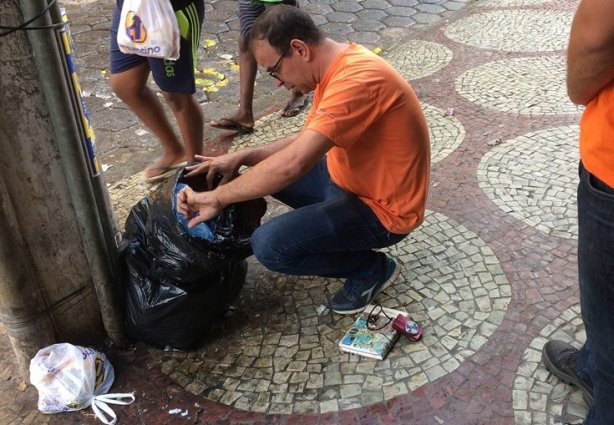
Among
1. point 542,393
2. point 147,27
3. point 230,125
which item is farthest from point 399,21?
point 542,393

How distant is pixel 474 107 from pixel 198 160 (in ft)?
8.75

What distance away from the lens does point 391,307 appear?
2.74 meters

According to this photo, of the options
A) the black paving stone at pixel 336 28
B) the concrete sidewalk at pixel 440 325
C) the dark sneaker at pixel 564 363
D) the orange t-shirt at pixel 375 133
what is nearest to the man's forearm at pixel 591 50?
the orange t-shirt at pixel 375 133

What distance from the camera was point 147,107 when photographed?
12.0 feet

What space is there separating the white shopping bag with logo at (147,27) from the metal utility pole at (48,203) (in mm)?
831

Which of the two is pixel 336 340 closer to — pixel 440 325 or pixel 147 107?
pixel 440 325

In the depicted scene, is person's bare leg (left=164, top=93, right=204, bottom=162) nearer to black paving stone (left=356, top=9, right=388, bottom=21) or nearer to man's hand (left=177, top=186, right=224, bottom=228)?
man's hand (left=177, top=186, right=224, bottom=228)

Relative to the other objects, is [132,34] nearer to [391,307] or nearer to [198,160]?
[198,160]

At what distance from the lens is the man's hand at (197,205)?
2.31m

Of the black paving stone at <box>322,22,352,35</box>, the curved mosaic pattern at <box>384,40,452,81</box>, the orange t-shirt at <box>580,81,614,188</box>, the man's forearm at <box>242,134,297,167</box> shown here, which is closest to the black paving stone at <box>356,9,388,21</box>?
the black paving stone at <box>322,22,352,35</box>

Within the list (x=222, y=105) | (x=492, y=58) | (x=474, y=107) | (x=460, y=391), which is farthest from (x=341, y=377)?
(x=492, y=58)

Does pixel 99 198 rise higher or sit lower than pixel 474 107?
higher

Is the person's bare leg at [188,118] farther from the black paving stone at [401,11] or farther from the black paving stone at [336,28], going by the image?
the black paving stone at [401,11]

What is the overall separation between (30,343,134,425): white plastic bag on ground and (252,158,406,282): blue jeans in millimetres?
815
